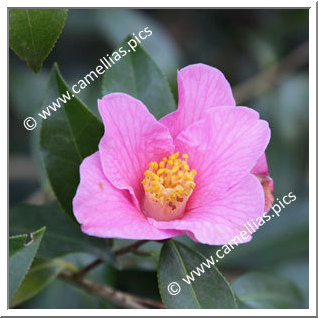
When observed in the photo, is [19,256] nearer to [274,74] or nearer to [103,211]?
[103,211]

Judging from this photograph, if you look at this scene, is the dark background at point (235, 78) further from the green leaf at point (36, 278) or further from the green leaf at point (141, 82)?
the green leaf at point (141, 82)

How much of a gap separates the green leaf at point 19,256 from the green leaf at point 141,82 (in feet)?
1.23

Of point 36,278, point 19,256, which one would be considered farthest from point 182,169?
point 36,278

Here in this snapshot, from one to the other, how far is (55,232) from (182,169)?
0.39 m

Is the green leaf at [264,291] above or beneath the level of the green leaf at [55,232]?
beneath

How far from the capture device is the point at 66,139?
3.72 ft

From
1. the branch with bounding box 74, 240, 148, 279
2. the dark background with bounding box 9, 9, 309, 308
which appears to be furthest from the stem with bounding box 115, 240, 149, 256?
the dark background with bounding box 9, 9, 309, 308

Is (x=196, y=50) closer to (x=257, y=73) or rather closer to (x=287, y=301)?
(x=257, y=73)

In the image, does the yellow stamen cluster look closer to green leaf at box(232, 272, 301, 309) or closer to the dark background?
green leaf at box(232, 272, 301, 309)

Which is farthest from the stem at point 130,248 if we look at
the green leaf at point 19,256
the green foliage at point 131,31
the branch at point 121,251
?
the green foliage at point 131,31

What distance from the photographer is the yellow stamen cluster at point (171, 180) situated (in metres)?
1.08

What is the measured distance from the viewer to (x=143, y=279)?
1.43 meters

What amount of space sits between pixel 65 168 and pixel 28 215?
9.9 inches

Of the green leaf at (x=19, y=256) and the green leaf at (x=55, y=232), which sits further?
the green leaf at (x=55, y=232)
